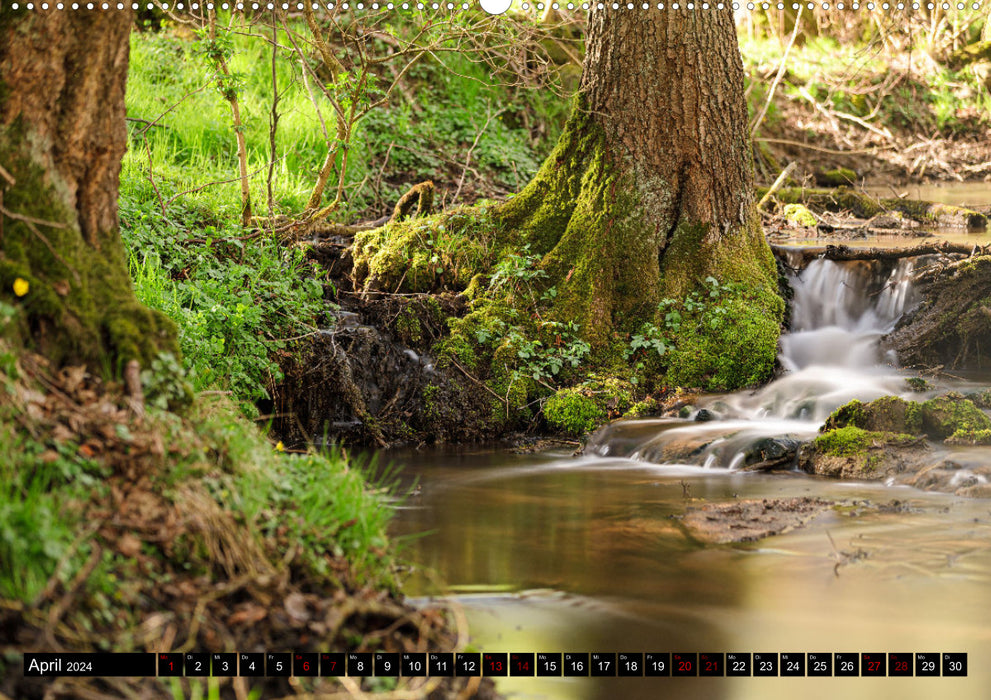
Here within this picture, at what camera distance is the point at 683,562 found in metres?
4.62

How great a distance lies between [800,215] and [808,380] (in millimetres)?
4720

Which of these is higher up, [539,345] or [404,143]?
[404,143]

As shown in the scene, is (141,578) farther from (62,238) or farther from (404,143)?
(404,143)

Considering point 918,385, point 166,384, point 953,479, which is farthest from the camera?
point 918,385

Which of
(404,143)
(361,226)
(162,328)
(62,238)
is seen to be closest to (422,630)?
(162,328)

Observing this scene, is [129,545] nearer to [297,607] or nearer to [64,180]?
[297,607]

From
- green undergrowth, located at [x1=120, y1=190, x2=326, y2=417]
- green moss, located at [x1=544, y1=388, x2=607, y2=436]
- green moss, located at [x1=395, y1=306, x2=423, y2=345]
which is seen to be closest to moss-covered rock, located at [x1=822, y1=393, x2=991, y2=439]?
green moss, located at [x1=544, y1=388, x2=607, y2=436]

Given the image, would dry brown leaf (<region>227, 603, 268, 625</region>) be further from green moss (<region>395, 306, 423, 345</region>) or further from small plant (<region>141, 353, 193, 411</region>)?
green moss (<region>395, 306, 423, 345</region>)

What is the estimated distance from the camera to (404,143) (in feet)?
41.5

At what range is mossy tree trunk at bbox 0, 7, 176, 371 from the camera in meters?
3.56

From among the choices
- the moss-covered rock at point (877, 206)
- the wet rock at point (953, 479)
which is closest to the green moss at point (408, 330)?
the wet rock at point (953, 479)

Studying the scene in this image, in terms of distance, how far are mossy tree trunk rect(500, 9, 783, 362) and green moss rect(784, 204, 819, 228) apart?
386 centimetres

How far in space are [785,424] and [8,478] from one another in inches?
238

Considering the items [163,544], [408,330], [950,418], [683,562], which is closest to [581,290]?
[408,330]
